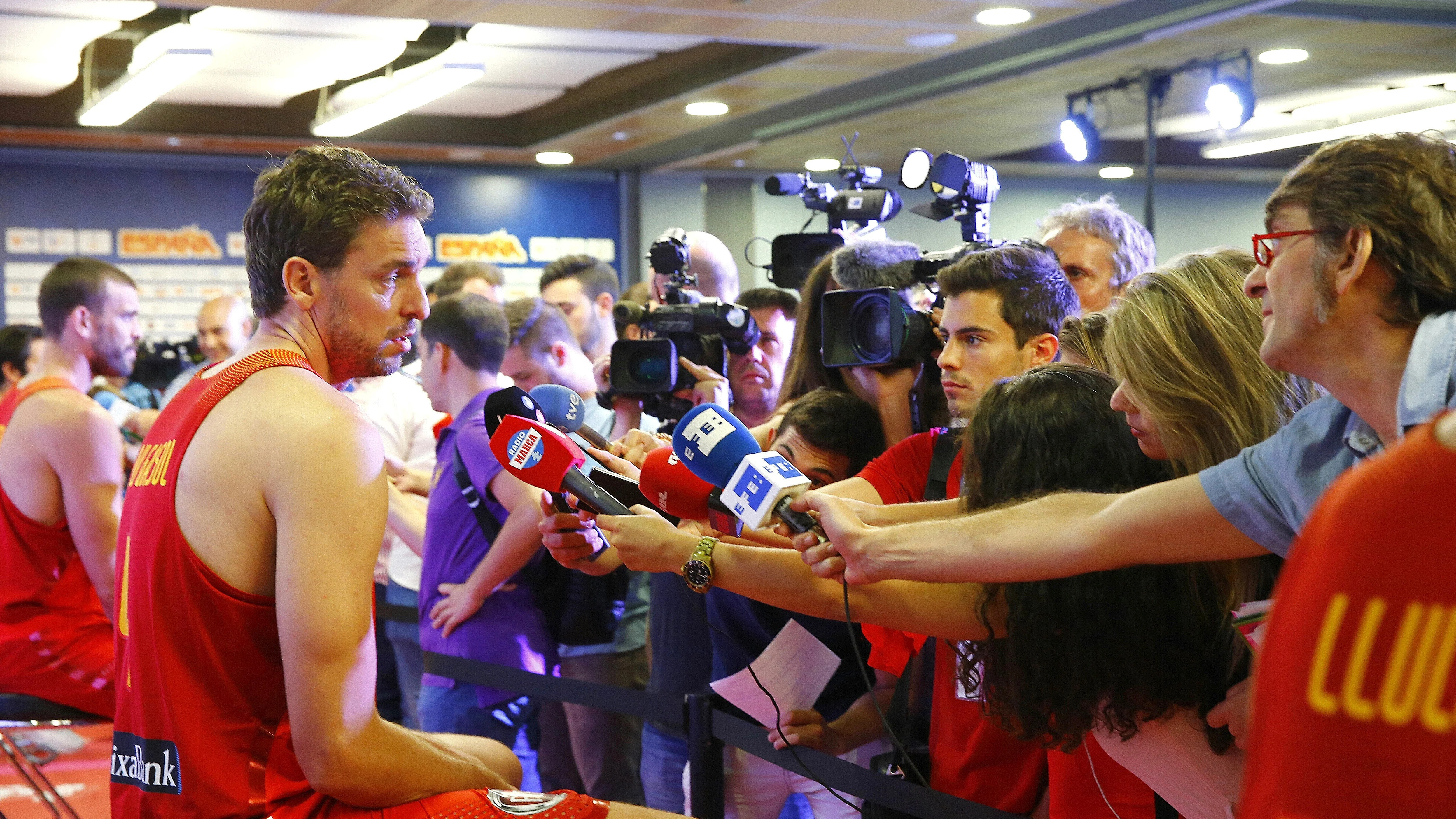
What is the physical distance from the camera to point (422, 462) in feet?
13.2

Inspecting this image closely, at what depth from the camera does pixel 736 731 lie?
2.26 m

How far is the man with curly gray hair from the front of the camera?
10.3ft

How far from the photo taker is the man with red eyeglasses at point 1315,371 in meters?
1.22

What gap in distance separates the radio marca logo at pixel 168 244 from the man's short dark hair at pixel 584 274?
5102mm

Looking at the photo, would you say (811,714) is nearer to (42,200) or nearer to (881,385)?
(881,385)

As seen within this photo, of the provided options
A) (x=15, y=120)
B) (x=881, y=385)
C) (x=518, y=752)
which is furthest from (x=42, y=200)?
(x=881, y=385)

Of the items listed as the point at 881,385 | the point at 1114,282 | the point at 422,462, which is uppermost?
the point at 1114,282

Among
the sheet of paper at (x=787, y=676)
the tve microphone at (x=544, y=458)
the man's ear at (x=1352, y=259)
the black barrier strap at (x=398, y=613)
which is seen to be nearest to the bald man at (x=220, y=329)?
the black barrier strap at (x=398, y=613)

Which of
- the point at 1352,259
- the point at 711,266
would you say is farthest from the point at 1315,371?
the point at 711,266

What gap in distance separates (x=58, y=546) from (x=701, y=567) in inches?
88.5

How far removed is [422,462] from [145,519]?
248 cm

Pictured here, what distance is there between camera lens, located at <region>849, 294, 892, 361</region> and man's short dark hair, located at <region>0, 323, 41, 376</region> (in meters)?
4.92

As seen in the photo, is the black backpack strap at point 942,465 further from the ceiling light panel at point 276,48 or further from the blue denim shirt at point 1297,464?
the ceiling light panel at point 276,48

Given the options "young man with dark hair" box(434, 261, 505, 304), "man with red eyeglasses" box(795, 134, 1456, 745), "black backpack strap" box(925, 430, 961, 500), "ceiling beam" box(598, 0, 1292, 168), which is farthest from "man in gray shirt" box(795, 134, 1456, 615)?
"ceiling beam" box(598, 0, 1292, 168)
